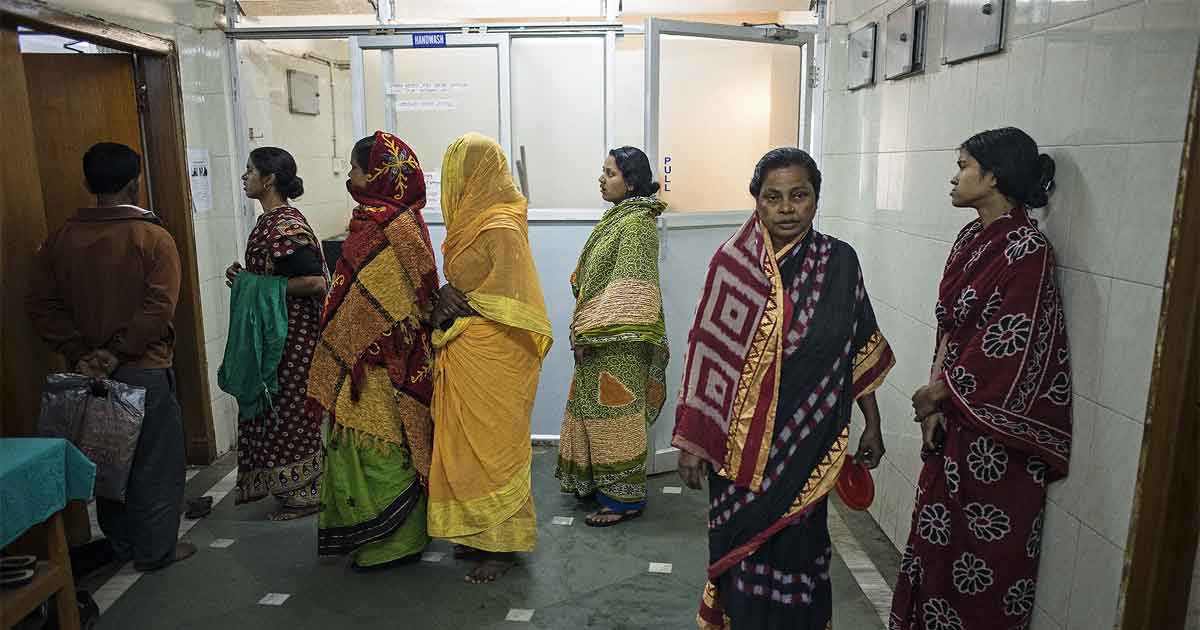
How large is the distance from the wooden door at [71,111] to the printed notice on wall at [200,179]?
345 millimetres

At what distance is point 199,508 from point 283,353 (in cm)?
80

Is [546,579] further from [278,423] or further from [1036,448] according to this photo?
[1036,448]

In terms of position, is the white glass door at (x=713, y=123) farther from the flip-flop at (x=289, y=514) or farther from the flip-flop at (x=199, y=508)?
the flip-flop at (x=199, y=508)

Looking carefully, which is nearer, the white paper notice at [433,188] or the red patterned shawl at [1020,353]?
the red patterned shawl at [1020,353]

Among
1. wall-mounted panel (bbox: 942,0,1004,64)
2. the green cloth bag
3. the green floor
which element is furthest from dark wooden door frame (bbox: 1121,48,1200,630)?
the green cloth bag

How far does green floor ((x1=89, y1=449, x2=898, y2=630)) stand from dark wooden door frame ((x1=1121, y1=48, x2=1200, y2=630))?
103 cm

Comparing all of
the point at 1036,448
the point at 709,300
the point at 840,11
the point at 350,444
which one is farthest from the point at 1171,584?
the point at 840,11

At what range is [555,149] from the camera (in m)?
4.32

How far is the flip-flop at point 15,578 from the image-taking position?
2068 millimetres

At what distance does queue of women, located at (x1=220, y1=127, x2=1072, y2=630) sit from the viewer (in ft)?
6.36

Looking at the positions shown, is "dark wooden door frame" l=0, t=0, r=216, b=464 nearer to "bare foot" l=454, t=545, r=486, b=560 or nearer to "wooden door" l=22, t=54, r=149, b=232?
"wooden door" l=22, t=54, r=149, b=232

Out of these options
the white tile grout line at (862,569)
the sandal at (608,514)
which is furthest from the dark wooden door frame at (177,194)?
the white tile grout line at (862,569)

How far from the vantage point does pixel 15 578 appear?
6.86ft

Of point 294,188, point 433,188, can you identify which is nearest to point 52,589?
point 294,188
